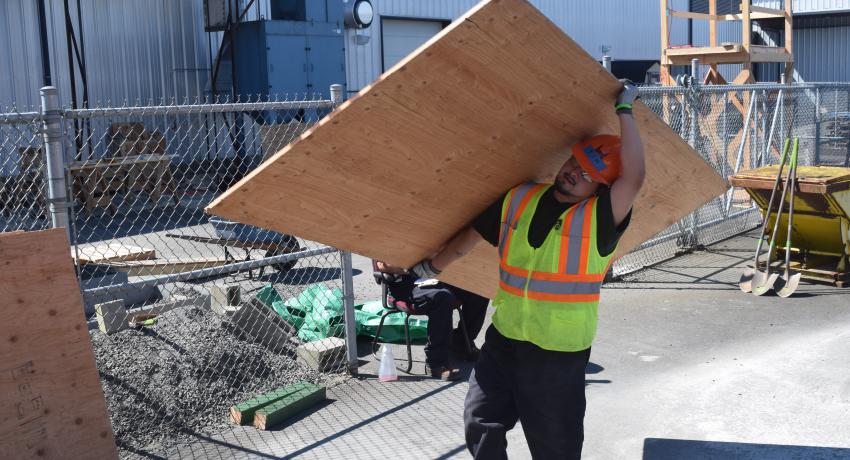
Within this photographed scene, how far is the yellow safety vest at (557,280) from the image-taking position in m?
3.49

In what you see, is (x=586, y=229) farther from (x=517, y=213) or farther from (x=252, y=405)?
(x=252, y=405)

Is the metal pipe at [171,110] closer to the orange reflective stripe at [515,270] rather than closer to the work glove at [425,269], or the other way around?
the work glove at [425,269]

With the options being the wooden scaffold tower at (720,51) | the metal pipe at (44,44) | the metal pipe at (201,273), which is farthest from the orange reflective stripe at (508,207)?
the metal pipe at (44,44)

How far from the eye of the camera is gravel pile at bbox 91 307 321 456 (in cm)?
529

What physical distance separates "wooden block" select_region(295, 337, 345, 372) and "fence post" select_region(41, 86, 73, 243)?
86.4 inches

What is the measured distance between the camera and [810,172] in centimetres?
908

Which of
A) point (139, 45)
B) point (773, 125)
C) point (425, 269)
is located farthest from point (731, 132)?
point (139, 45)

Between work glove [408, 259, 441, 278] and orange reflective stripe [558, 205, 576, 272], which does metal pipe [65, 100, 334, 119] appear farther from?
orange reflective stripe [558, 205, 576, 272]

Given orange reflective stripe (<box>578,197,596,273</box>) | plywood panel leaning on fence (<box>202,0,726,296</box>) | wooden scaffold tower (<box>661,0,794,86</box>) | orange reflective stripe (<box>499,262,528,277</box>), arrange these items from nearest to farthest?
plywood panel leaning on fence (<box>202,0,726,296</box>) → orange reflective stripe (<box>578,197,596,273</box>) → orange reflective stripe (<box>499,262,528,277</box>) → wooden scaffold tower (<box>661,0,794,86</box>)

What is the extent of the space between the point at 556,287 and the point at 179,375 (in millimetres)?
3137

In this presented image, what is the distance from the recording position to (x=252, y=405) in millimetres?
5551

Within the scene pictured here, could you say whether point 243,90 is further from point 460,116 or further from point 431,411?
point 460,116

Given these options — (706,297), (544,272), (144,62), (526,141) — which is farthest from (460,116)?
(144,62)

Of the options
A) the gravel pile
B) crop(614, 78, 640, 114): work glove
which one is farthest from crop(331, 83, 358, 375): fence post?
crop(614, 78, 640, 114): work glove
